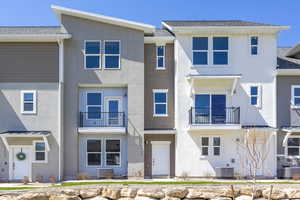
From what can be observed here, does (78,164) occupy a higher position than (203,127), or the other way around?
(203,127)

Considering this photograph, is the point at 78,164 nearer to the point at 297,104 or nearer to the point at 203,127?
the point at 203,127

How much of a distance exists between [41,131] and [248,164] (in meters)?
12.9

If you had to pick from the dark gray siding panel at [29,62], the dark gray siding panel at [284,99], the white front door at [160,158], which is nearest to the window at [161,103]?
the white front door at [160,158]

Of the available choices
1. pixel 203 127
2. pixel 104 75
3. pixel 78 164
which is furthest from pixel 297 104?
pixel 78 164

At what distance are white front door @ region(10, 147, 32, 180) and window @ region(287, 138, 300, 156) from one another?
16351 millimetres

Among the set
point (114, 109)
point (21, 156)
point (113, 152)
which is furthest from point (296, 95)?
point (21, 156)

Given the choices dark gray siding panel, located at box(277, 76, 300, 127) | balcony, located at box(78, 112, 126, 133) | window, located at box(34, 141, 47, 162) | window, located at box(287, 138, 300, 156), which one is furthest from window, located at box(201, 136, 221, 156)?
window, located at box(34, 141, 47, 162)

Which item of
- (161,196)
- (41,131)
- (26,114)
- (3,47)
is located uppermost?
(3,47)

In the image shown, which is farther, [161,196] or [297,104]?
[297,104]

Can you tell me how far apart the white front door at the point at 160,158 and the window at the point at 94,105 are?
405 cm

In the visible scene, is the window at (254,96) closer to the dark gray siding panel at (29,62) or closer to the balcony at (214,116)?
the balcony at (214,116)

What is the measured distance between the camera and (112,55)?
16.4 meters

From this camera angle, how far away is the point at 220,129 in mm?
15867

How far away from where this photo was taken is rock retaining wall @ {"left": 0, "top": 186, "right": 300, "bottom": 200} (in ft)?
37.0
